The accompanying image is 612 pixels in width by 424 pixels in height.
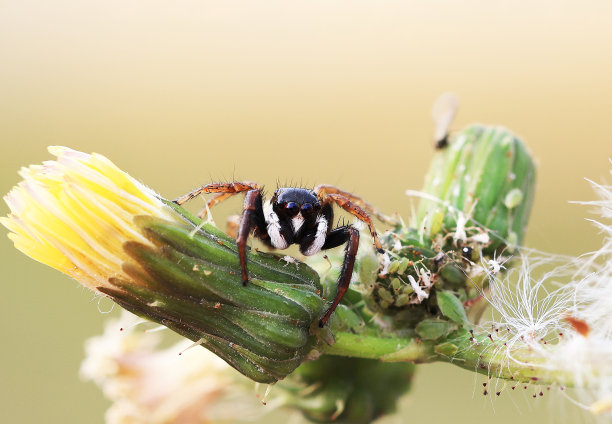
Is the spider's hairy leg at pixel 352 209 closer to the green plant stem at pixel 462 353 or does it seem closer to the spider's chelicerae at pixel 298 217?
the spider's chelicerae at pixel 298 217

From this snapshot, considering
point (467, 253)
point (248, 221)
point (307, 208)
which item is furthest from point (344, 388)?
point (248, 221)

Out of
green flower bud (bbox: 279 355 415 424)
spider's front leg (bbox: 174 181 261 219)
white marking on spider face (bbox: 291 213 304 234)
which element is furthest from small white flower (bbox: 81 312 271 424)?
white marking on spider face (bbox: 291 213 304 234)

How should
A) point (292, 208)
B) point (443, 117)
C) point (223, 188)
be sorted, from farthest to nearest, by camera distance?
point (443, 117) → point (223, 188) → point (292, 208)

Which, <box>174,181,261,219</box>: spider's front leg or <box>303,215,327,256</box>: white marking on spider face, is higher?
<box>174,181,261,219</box>: spider's front leg

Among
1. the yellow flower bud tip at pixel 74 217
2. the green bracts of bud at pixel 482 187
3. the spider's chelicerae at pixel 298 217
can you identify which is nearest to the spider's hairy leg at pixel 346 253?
the spider's chelicerae at pixel 298 217

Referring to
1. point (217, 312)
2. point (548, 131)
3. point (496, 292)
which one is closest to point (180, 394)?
point (217, 312)

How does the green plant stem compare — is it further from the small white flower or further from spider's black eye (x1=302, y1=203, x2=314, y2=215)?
the small white flower

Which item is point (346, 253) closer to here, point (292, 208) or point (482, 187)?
point (292, 208)
